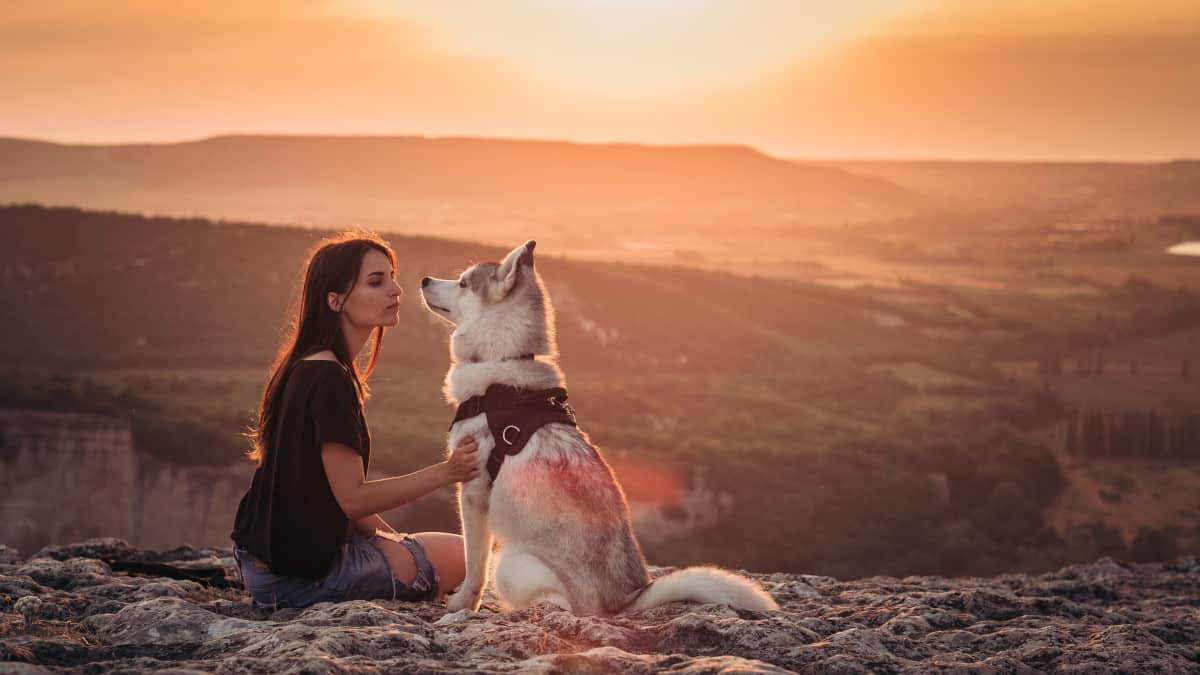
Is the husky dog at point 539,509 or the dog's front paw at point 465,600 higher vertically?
the husky dog at point 539,509

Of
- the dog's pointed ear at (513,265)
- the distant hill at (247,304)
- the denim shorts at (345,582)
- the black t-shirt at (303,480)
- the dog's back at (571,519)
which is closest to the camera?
the black t-shirt at (303,480)

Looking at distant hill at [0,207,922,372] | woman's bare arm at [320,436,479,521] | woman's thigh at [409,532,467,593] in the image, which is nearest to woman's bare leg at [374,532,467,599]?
woman's thigh at [409,532,467,593]

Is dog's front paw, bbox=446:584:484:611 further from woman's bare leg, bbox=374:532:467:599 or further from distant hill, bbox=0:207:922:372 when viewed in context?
distant hill, bbox=0:207:922:372

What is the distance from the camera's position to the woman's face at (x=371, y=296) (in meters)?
6.48

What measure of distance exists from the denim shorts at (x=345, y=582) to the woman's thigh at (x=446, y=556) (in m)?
0.10

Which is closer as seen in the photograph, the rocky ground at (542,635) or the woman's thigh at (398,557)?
the rocky ground at (542,635)

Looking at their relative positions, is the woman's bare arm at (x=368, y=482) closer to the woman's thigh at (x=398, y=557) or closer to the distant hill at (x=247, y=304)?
the woman's thigh at (x=398, y=557)

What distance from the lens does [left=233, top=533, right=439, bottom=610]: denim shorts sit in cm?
667

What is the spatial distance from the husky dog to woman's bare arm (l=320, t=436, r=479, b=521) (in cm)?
24

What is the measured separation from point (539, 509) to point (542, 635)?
2.76 feet

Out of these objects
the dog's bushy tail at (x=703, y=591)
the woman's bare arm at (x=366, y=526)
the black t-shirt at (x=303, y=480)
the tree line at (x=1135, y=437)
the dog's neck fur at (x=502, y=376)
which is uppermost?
the dog's neck fur at (x=502, y=376)

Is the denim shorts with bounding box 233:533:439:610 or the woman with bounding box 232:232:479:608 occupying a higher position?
the woman with bounding box 232:232:479:608

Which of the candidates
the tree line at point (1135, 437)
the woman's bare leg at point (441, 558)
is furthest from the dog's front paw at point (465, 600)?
the tree line at point (1135, 437)

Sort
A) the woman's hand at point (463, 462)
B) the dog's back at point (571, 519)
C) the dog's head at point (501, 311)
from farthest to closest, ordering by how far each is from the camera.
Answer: the dog's head at point (501, 311) < the woman's hand at point (463, 462) < the dog's back at point (571, 519)
